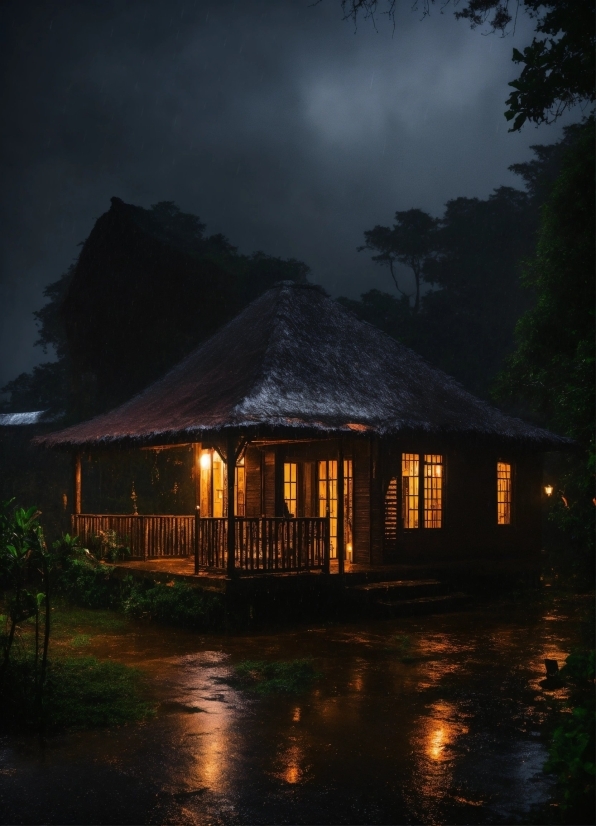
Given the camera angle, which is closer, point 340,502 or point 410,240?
point 340,502

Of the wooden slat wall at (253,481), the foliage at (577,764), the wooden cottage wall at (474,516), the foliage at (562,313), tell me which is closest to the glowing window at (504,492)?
the wooden cottage wall at (474,516)

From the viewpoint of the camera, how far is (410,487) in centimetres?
1681

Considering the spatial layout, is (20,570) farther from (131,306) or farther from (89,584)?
(131,306)

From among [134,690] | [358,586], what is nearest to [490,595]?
[358,586]

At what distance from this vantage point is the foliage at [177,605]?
12.3 metres

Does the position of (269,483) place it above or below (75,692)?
above

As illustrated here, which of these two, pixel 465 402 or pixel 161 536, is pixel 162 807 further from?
pixel 465 402

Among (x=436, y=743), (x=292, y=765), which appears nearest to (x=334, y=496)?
(x=436, y=743)

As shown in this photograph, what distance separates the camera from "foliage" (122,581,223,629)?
40.5 ft

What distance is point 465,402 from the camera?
57.7 feet

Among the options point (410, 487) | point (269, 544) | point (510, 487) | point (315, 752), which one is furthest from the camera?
point (510, 487)

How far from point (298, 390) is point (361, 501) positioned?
9.84 feet

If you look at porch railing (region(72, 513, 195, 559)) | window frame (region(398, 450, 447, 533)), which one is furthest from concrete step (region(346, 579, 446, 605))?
porch railing (region(72, 513, 195, 559))

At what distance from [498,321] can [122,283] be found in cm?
2076
